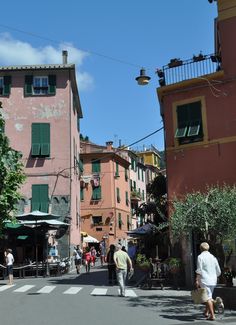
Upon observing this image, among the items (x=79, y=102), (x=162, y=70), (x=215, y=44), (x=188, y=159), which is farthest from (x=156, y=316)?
(x=79, y=102)

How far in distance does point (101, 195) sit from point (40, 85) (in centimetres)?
2108

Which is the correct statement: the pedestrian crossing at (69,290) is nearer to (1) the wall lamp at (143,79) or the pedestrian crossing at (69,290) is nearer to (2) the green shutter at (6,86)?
(1) the wall lamp at (143,79)

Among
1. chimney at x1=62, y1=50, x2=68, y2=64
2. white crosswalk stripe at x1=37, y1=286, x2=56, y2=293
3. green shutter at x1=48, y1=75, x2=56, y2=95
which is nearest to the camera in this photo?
white crosswalk stripe at x1=37, y1=286, x2=56, y2=293

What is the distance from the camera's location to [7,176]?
21.6 meters

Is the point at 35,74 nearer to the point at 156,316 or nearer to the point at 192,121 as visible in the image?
the point at 192,121

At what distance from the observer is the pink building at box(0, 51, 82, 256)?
33594mm

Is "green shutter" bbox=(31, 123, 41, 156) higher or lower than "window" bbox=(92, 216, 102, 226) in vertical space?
higher

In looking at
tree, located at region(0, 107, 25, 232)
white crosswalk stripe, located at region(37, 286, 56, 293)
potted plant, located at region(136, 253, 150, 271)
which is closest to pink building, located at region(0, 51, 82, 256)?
tree, located at region(0, 107, 25, 232)

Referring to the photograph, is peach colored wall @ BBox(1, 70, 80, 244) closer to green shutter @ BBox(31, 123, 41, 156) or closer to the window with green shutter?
green shutter @ BBox(31, 123, 41, 156)

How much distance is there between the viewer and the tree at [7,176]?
2084cm

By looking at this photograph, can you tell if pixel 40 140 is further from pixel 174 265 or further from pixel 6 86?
pixel 174 265

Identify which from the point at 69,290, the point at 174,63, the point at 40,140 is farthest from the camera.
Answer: the point at 40,140

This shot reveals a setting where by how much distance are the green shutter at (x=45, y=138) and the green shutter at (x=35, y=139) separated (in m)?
0.21

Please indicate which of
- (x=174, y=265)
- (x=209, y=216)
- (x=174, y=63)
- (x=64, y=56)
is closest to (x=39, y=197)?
(x=64, y=56)
